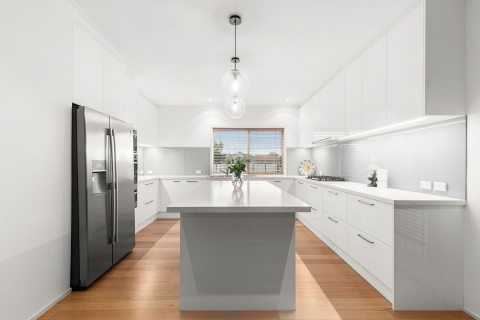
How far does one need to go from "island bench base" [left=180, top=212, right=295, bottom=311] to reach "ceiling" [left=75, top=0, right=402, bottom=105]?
1925 millimetres

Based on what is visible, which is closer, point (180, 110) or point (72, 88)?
point (72, 88)

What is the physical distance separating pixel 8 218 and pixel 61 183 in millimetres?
568

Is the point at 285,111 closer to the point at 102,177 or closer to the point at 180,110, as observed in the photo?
the point at 180,110

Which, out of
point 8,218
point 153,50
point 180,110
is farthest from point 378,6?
point 180,110

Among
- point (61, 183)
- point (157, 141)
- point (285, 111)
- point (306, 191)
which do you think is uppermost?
point (285, 111)

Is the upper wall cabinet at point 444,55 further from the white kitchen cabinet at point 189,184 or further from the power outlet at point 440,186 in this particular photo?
the white kitchen cabinet at point 189,184

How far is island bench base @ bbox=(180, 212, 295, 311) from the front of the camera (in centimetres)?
201

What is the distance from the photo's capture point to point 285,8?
2361mm

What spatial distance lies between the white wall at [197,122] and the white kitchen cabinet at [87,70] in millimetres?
2958

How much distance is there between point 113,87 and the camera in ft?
10.7

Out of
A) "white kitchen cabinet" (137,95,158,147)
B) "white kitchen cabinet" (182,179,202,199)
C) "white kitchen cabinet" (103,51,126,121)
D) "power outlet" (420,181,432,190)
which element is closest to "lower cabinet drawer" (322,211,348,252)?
"power outlet" (420,181,432,190)

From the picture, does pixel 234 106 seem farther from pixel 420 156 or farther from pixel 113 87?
pixel 420 156

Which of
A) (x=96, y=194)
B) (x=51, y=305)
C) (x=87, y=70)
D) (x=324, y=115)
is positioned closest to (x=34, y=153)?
(x=96, y=194)

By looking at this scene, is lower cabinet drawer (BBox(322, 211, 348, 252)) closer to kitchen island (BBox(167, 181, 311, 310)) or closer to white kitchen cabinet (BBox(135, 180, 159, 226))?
kitchen island (BBox(167, 181, 311, 310))
